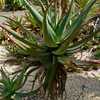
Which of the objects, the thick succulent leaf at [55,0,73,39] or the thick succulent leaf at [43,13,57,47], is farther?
the thick succulent leaf at [55,0,73,39]

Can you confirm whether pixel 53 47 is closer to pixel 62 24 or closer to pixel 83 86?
pixel 62 24

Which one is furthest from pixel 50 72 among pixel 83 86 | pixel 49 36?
pixel 83 86

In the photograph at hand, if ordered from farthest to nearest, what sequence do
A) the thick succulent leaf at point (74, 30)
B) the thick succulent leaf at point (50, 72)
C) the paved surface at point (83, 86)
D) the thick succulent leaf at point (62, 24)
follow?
the paved surface at point (83, 86) → the thick succulent leaf at point (62, 24) → the thick succulent leaf at point (50, 72) → the thick succulent leaf at point (74, 30)

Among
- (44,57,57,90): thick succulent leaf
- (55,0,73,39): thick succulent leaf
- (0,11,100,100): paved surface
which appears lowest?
(0,11,100,100): paved surface

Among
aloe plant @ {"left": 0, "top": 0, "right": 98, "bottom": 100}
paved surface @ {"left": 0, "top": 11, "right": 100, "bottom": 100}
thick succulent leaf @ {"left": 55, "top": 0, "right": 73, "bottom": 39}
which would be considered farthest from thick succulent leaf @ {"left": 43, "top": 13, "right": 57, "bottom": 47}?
paved surface @ {"left": 0, "top": 11, "right": 100, "bottom": 100}

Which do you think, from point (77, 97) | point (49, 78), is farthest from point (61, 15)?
point (77, 97)

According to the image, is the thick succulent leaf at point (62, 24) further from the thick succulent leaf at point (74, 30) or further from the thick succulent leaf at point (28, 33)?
the thick succulent leaf at point (28, 33)

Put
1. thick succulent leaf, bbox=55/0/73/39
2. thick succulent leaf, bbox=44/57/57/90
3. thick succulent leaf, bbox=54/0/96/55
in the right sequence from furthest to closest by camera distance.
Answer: thick succulent leaf, bbox=55/0/73/39, thick succulent leaf, bbox=44/57/57/90, thick succulent leaf, bbox=54/0/96/55

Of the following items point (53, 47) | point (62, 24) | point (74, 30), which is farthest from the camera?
point (62, 24)

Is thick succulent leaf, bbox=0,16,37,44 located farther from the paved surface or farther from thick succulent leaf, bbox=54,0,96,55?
the paved surface

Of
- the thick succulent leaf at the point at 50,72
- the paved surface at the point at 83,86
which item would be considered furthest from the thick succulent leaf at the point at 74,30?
the paved surface at the point at 83,86

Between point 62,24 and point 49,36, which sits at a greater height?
point 62,24

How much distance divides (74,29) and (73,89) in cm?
122

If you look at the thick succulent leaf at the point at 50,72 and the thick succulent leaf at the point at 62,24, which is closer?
the thick succulent leaf at the point at 50,72
